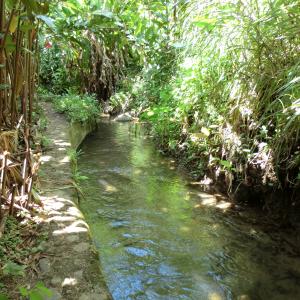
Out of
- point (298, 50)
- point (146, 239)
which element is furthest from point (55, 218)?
point (298, 50)

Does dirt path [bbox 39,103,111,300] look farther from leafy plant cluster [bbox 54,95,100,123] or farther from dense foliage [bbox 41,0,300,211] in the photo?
leafy plant cluster [bbox 54,95,100,123]

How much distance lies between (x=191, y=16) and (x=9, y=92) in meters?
2.09

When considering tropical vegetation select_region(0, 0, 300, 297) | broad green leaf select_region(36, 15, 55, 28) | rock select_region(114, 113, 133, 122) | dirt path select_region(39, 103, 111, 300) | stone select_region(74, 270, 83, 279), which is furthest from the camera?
rock select_region(114, 113, 133, 122)

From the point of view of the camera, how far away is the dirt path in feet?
7.03

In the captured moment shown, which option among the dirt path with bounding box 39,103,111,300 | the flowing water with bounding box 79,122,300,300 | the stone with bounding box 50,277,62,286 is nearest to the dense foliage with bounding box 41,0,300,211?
the flowing water with bounding box 79,122,300,300

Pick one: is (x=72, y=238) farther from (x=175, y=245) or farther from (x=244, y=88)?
(x=244, y=88)

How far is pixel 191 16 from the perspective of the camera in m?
4.06

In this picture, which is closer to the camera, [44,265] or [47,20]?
[47,20]

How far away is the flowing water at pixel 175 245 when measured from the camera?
2.68 metres

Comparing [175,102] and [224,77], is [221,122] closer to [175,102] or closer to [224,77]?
[224,77]

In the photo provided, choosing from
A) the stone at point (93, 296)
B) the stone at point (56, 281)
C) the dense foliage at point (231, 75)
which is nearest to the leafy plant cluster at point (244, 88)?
the dense foliage at point (231, 75)

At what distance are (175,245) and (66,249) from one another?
42.7 inches

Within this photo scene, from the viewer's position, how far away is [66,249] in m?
2.53

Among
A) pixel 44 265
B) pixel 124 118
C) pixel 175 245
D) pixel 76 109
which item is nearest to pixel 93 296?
pixel 44 265
